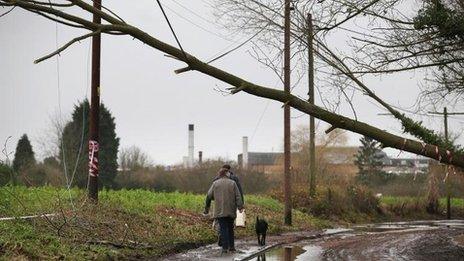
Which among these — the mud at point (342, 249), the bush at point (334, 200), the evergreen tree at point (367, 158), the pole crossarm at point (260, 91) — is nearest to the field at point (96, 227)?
the mud at point (342, 249)

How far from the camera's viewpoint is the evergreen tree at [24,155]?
62688 mm

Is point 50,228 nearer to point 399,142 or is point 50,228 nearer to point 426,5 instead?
point 399,142

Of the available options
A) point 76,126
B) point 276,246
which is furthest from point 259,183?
point 276,246

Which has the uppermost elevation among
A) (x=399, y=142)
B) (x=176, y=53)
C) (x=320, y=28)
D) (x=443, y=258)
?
(x=320, y=28)

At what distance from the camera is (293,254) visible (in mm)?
16578

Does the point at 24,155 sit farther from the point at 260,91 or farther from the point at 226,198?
the point at 260,91

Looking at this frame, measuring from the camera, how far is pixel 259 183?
6200cm

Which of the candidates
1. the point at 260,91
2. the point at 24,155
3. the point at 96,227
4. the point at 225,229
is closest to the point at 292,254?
the point at 225,229

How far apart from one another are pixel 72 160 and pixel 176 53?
50.7 meters

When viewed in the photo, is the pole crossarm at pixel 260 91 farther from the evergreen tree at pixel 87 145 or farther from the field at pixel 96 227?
the evergreen tree at pixel 87 145

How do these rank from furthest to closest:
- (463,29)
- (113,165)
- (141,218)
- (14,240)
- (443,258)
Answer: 1. (113,165)
2. (141,218)
3. (443,258)
4. (463,29)
5. (14,240)

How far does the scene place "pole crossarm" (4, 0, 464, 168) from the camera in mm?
9500

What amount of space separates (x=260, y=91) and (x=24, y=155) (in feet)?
198

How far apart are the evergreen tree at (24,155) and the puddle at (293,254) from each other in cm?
4526
